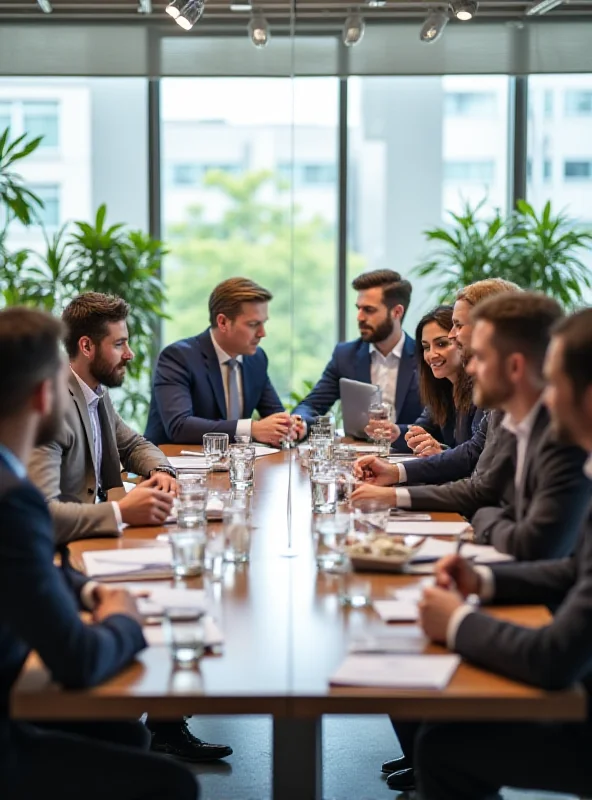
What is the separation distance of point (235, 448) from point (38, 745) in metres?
2.03

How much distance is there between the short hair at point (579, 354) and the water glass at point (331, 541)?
0.67 metres

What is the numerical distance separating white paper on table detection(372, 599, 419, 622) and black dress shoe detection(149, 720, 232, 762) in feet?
4.40

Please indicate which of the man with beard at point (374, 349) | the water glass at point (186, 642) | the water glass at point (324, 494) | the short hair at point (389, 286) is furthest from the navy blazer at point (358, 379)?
the water glass at point (186, 642)

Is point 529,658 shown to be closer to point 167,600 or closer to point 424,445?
point 167,600

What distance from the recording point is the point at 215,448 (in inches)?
162

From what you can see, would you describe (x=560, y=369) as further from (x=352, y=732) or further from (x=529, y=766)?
(x=352, y=732)

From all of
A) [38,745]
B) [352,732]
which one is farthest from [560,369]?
[352,732]

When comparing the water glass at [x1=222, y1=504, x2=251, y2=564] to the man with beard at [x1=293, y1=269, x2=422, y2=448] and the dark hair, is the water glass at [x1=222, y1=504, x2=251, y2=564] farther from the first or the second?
the man with beard at [x1=293, y1=269, x2=422, y2=448]

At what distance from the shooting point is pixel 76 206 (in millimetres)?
7578

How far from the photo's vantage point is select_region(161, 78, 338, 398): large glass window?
7.54 metres

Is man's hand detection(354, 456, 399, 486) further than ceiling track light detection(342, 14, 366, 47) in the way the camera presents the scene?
No

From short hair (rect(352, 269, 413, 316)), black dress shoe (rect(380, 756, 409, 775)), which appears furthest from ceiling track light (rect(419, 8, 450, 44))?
black dress shoe (rect(380, 756, 409, 775))

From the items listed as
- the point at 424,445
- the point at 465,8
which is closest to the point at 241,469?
the point at 424,445

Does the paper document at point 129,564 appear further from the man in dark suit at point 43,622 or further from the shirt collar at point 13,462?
the shirt collar at point 13,462
